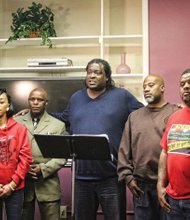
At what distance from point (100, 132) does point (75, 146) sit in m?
0.31

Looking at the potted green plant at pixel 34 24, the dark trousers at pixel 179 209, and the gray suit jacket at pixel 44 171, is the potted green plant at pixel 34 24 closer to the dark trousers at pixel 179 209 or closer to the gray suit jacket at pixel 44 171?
the gray suit jacket at pixel 44 171

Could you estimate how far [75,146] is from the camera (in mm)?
2600

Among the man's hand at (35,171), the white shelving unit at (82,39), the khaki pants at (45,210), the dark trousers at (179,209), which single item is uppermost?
the white shelving unit at (82,39)

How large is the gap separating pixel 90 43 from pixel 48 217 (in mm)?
2175

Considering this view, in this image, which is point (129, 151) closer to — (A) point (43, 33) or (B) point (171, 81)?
(B) point (171, 81)

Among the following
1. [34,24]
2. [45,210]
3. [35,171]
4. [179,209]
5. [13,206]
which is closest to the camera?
[179,209]

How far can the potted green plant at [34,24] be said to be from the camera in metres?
4.19

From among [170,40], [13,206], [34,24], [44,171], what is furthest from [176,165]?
[34,24]

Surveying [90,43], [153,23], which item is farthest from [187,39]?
[90,43]

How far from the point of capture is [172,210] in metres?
2.29

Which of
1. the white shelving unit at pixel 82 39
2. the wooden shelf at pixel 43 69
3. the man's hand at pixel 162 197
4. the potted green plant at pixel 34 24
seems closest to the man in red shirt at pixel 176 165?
the man's hand at pixel 162 197

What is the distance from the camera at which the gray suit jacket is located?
3.01 meters

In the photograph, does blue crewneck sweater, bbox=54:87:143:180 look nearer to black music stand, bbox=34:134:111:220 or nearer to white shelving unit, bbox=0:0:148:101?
black music stand, bbox=34:134:111:220

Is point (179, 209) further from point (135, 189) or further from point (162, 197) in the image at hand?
point (135, 189)
